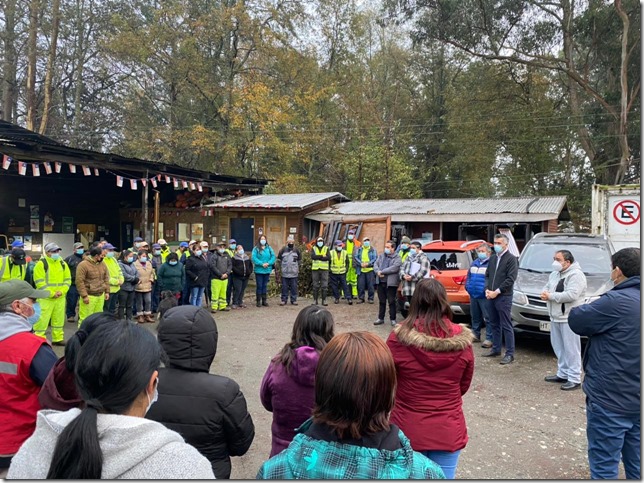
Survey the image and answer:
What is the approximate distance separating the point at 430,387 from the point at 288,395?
86 cm

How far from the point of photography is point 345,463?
4.73 ft

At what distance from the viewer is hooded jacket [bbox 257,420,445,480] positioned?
1437 millimetres

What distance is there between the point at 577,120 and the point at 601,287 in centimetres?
1924

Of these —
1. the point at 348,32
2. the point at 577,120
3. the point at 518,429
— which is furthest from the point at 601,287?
the point at 348,32

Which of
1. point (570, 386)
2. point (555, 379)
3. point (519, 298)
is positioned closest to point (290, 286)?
point (519, 298)

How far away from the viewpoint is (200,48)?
27.8 meters

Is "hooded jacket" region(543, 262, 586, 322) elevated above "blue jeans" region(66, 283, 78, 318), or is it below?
above

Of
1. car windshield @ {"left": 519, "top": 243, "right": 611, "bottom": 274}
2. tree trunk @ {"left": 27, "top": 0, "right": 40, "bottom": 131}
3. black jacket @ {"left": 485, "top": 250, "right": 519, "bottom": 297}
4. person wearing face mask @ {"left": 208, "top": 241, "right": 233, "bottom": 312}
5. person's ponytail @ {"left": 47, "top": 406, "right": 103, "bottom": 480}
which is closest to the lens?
person's ponytail @ {"left": 47, "top": 406, "right": 103, "bottom": 480}

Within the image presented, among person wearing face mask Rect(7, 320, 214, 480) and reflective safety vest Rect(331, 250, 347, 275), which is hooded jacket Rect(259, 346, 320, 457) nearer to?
person wearing face mask Rect(7, 320, 214, 480)

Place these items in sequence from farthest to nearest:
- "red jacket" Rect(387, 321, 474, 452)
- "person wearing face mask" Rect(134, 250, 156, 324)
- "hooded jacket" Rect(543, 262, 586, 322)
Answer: "person wearing face mask" Rect(134, 250, 156, 324), "hooded jacket" Rect(543, 262, 586, 322), "red jacket" Rect(387, 321, 474, 452)

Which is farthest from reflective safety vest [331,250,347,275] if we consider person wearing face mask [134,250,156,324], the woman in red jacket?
the woman in red jacket

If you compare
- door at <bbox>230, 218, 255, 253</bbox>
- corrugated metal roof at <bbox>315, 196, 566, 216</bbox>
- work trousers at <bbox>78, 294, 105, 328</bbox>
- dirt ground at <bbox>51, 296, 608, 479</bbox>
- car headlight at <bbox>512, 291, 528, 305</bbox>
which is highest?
corrugated metal roof at <bbox>315, 196, 566, 216</bbox>

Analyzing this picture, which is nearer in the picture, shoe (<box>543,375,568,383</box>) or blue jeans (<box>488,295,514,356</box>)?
shoe (<box>543,375,568,383</box>)

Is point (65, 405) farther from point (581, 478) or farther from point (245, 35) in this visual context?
point (245, 35)
